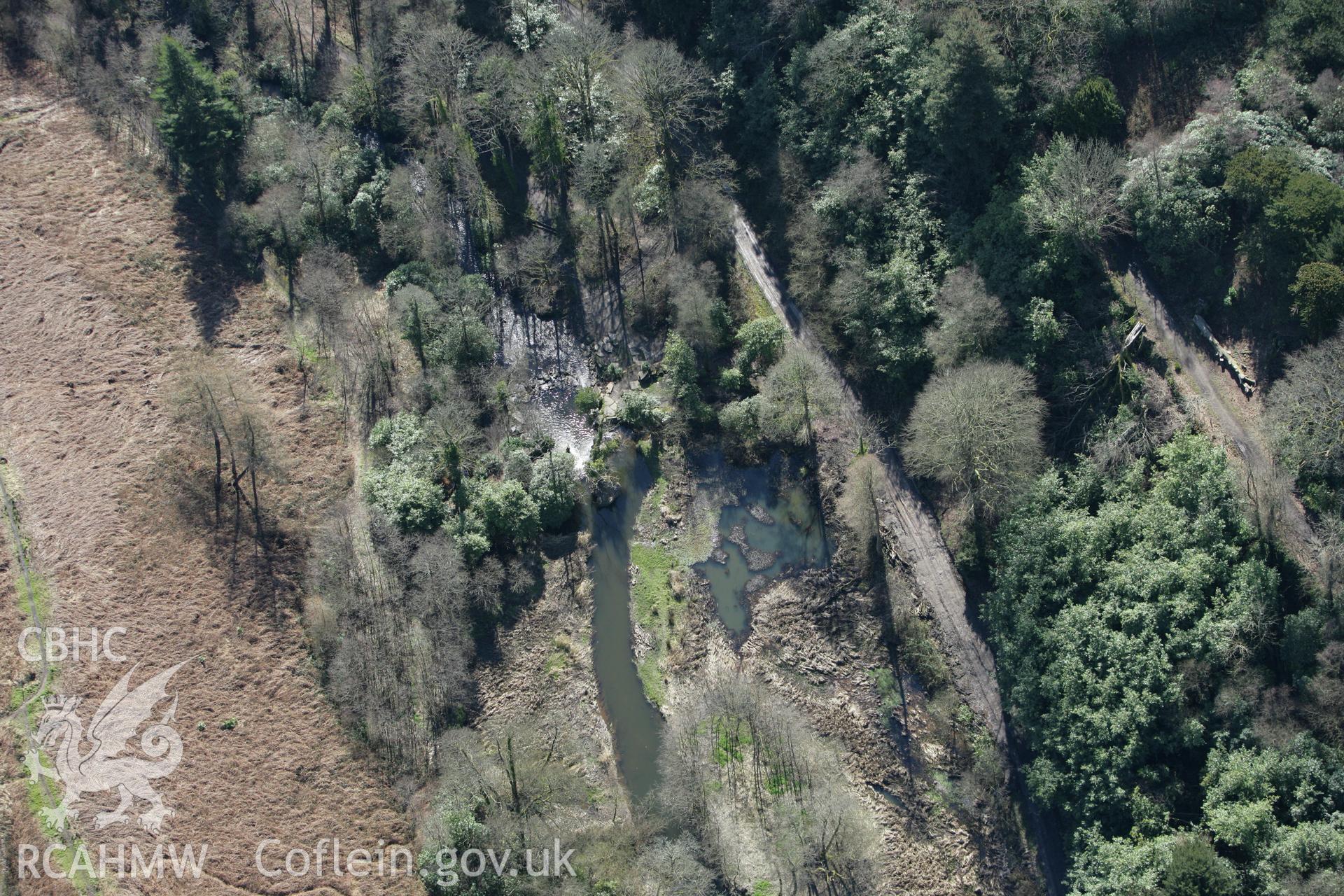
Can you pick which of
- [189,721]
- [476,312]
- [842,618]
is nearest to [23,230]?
[476,312]

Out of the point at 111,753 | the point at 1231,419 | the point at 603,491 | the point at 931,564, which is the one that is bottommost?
the point at 111,753

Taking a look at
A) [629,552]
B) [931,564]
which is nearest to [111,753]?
[629,552]

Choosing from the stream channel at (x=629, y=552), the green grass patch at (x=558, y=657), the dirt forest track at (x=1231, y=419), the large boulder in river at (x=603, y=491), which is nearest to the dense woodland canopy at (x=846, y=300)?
the dirt forest track at (x=1231, y=419)

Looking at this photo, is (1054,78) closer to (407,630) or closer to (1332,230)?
(1332,230)

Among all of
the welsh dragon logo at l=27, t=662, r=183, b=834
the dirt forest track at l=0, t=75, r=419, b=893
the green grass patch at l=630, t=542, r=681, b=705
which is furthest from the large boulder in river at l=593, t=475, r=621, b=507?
the welsh dragon logo at l=27, t=662, r=183, b=834

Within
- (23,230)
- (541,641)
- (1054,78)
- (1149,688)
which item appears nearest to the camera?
(1149,688)

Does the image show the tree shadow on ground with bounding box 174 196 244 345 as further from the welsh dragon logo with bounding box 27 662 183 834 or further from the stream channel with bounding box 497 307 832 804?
the welsh dragon logo with bounding box 27 662 183 834

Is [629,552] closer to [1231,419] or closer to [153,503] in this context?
[153,503]
